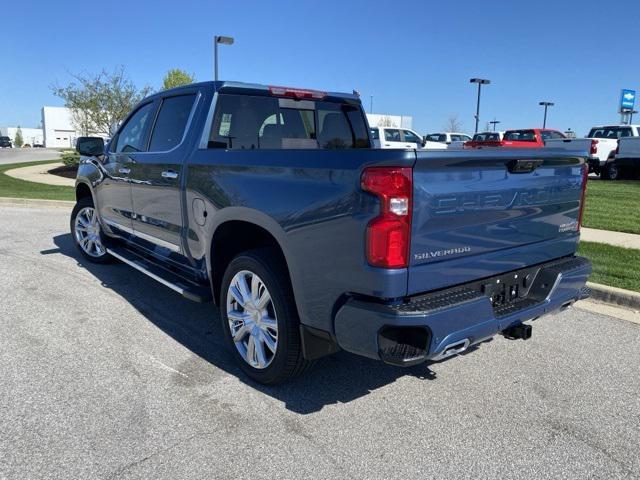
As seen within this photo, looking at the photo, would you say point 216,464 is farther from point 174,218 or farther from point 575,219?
point 575,219

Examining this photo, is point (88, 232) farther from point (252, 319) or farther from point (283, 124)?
point (252, 319)

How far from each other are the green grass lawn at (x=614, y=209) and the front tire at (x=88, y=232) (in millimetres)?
7838

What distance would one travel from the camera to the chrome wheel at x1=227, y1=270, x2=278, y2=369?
335 cm

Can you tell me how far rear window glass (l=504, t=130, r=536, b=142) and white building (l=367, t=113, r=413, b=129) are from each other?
129 feet

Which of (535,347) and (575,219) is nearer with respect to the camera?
(575,219)

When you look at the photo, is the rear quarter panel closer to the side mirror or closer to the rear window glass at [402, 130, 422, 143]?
the side mirror

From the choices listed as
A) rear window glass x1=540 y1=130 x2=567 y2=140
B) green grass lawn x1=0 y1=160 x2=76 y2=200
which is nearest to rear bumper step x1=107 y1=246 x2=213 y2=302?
green grass lawn x1=0 y1=160 x2=76 y2=200

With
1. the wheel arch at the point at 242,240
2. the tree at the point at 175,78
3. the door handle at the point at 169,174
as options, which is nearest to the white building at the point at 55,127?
the tree at the point at 175,78

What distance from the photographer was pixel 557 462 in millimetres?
2705

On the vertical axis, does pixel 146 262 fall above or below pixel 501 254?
below

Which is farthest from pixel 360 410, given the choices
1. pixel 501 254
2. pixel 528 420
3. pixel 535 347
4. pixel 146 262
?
pixel 146 262

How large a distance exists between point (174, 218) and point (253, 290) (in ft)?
4.26

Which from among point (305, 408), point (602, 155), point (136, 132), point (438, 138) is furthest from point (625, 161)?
point (305, 408)

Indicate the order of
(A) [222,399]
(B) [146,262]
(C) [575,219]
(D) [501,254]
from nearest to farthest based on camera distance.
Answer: (D) [501,254]
(A) [222,399]
(C) [575,219]
(B) [146,262]
